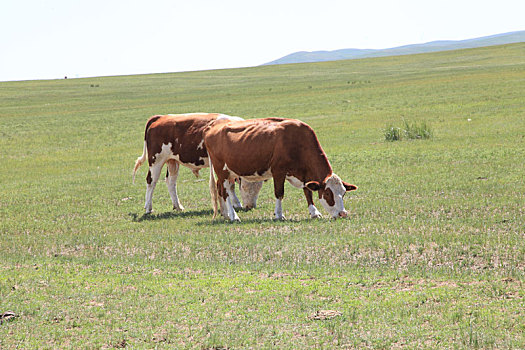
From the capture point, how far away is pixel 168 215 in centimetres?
1692

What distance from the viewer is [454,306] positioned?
27.6ft

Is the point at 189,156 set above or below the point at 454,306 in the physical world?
above

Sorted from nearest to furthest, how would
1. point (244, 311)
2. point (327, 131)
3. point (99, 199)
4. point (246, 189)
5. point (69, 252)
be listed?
point (244, 311) < point (69, 252) < point (246, 189) < point (99, 199) < point (327, 131)

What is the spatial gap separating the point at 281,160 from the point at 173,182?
430cm

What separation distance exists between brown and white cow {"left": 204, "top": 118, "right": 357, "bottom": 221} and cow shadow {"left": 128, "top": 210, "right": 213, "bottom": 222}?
1.29 metres

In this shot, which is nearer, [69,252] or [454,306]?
[454,306]

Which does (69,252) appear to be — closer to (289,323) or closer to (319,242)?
(319,242)

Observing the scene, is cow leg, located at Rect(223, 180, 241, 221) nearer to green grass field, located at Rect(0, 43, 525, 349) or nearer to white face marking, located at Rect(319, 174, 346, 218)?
green grass field, located at Rect(0, 43, 525, 349)

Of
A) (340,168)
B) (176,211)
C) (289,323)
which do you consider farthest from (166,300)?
(340,168)

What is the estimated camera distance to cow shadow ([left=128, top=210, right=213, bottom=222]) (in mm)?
16478

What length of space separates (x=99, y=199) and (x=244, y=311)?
40.2ft

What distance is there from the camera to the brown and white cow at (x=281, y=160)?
14.7 meters

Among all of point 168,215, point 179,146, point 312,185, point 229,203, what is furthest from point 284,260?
point 179,146

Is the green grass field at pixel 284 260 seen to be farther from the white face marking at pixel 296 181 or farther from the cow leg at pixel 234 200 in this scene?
the cow leg at pixel 234 200
